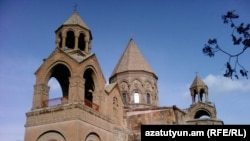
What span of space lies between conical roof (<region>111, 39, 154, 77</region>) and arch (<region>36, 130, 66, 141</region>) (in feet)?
57.6

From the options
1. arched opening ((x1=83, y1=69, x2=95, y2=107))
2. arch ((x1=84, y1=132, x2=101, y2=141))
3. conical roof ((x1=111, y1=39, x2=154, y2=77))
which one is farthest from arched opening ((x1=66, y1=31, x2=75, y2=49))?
conical roof ((x1=111, y1=39, x2=154, y2=77))

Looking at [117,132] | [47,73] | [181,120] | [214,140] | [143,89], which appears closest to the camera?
[214,140]

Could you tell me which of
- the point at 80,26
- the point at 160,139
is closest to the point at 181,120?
Result: the point at 80,26

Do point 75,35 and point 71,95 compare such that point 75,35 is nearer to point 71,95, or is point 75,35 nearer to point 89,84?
point 89,84

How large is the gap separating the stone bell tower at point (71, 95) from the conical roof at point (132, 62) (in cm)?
1261

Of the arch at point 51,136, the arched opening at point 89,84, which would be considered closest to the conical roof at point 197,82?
the arched opening at point 89,84

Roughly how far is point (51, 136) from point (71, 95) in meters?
2.84

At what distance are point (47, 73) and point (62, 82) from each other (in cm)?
276

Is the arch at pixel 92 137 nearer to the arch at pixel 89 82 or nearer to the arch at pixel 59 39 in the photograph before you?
the arch at pixel 89 82

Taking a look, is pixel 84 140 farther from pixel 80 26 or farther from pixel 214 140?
pixel 214 140

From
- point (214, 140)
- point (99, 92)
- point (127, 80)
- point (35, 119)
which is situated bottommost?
point (214, 140)

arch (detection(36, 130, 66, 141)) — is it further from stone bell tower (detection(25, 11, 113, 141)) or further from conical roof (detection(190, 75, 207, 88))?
conical roof (detection(190, 75, 207, 88))

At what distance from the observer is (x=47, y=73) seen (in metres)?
21.7

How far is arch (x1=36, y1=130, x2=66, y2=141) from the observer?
63.3 ft
